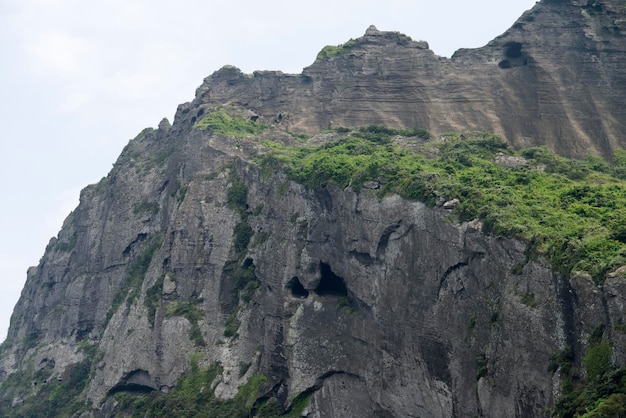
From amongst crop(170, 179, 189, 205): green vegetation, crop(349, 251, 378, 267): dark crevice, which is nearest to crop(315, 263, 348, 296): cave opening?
crop(349, 251, 378, 267): dark crevice

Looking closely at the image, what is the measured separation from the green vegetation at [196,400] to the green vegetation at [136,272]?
1243 centimetres

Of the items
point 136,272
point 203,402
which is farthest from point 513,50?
point 136,272

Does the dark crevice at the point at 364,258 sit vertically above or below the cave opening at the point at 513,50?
below

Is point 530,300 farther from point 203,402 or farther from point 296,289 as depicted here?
point 203,402

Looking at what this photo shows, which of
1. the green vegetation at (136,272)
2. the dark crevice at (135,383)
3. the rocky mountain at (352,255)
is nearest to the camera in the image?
the rocky mountain at (352,255)

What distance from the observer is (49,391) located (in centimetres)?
6794

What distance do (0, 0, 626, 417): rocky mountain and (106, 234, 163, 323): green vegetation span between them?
456mm

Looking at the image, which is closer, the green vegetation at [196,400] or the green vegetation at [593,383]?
the green vegetation at [593,383]

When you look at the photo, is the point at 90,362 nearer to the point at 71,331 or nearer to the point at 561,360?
the point at 71,331

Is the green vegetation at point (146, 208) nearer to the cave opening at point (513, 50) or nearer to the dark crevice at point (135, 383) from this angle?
the dark crevice at point (135, 383)

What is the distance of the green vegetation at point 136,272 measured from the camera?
64.0 meters

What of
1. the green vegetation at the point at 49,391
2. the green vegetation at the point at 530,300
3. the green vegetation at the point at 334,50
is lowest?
the green vegetation at the point at 49,391

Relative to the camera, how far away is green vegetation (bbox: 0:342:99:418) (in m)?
63.8

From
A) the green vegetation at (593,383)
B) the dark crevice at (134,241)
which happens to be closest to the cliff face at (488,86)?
the dark crevice at (134,241)
